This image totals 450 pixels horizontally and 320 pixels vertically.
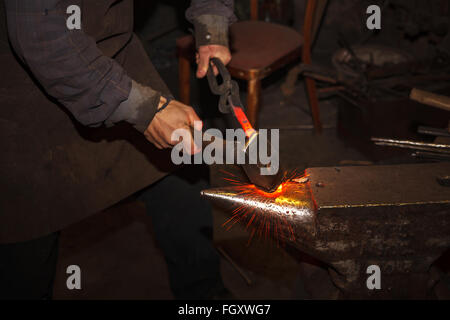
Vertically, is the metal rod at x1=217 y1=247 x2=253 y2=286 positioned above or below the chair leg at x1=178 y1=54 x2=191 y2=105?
below

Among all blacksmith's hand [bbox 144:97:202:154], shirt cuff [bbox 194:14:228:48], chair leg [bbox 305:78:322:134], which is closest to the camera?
blacksmith's hand [bbox 144:97:202:154]

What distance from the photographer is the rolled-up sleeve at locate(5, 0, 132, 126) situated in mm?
1147

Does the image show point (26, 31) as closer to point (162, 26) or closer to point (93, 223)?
point (93, 223)

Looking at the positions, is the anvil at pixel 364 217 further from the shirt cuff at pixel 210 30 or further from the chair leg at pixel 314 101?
the chair leg at pixel 314 101

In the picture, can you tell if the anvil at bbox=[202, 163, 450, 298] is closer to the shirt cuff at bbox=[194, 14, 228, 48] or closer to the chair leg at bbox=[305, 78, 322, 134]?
the shirt cuff at bbox=[194, 14, 228, 48]

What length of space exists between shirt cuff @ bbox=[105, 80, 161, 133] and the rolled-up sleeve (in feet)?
0.07

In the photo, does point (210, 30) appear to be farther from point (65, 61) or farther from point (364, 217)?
point (364, 217)

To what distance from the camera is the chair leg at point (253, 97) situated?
9.08 feet

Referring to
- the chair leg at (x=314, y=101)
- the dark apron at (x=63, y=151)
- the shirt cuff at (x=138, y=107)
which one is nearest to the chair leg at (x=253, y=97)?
the chair leg at (x=314, y=101)

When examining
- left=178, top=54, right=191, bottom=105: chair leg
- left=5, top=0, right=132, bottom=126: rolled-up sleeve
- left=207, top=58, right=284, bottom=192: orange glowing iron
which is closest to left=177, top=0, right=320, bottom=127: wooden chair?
left=178, top=54, right=191, bottom=105: chair leg

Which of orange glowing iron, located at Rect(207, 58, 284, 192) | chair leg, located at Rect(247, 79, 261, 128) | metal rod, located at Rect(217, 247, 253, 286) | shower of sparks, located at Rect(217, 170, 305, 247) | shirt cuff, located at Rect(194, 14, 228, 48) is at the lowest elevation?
metal rod, located at Rect(217, 247, 253, 286)

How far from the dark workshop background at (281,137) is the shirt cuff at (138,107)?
2.01ft

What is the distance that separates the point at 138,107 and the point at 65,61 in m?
0.27

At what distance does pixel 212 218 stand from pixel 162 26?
278cm
